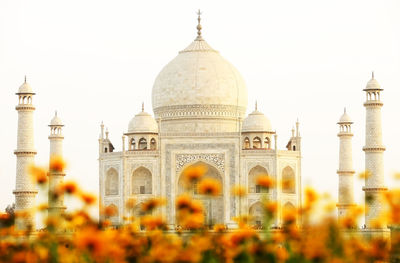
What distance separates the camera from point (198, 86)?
106 feet

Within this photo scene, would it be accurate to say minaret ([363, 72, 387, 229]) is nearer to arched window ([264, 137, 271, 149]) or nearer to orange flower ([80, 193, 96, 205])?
arched window ([264, 137, 271, 149])

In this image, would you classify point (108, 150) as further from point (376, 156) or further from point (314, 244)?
point (314, 244)

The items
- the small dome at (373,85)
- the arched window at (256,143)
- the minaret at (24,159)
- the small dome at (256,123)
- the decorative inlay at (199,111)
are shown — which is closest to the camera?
the minaret at (24,159)

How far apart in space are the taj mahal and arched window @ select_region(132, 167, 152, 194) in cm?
3

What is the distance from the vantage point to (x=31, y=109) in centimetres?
2755

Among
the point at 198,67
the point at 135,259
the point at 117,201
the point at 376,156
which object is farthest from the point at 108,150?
the point at 135,259

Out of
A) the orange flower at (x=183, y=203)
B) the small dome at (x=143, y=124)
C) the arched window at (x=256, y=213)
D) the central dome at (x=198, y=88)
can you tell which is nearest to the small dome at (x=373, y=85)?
the arched window at (x=256, y=213)

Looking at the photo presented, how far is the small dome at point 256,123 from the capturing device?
30.9 metres

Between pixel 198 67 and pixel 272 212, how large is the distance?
2822cm

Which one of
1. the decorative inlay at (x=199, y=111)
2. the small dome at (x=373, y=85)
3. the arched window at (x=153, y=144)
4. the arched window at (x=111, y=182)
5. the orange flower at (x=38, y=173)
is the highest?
the small dome at (x=373, y=85)

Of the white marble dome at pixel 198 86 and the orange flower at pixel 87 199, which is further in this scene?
the white marble dome at pixel 198 86

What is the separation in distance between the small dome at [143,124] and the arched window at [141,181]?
1.41 meters

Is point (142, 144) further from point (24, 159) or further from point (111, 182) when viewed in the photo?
point (24, 159)

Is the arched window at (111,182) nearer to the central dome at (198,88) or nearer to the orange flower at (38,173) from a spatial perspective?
the central dome at (198,88)
